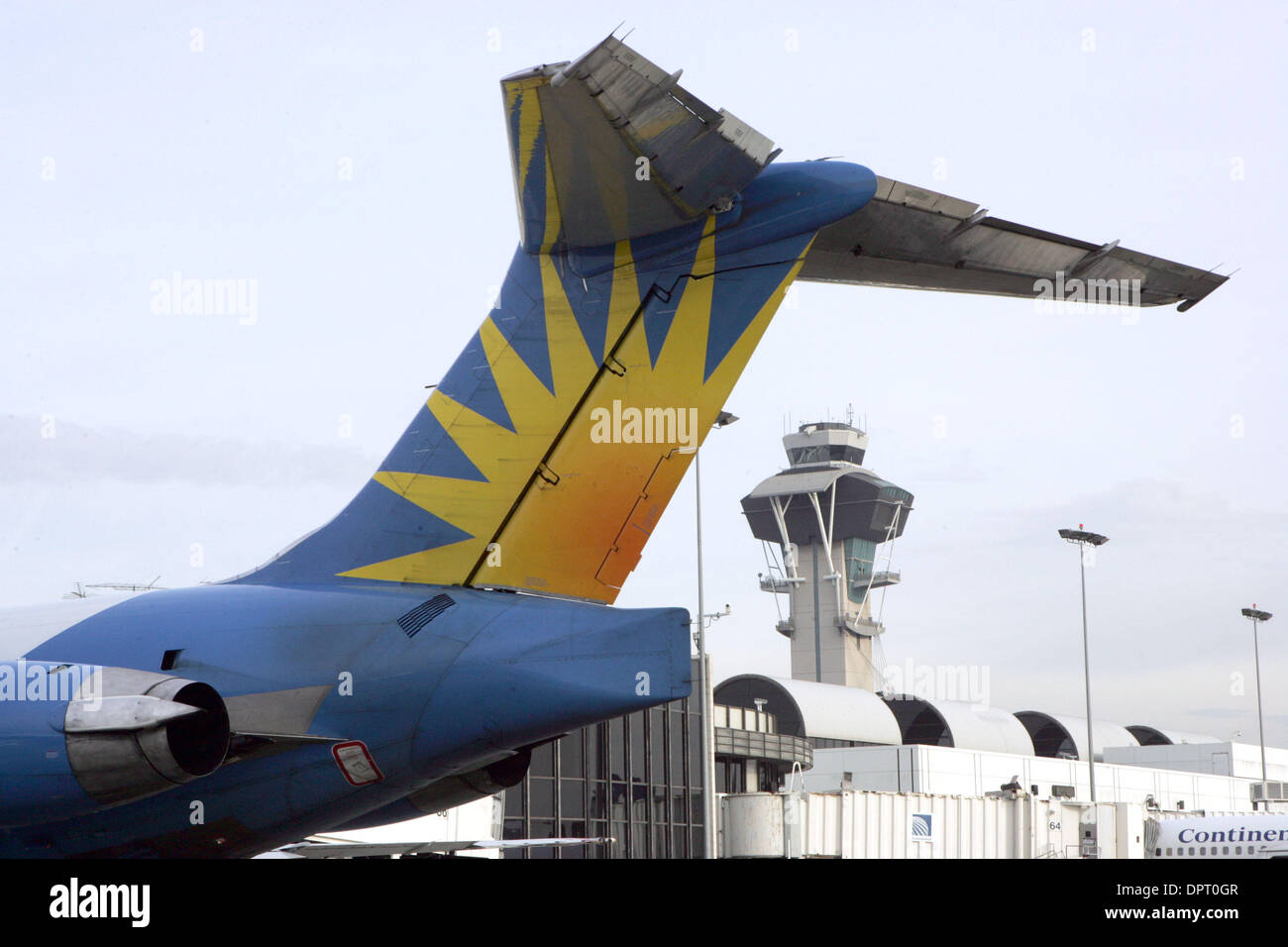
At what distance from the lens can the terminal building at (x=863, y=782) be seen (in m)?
32.2

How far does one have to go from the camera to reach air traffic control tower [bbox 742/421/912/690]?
3748 inches

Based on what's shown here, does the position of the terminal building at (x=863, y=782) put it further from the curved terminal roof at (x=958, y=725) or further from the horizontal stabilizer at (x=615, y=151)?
the horizontal stabilizer at (x=615, y=151)

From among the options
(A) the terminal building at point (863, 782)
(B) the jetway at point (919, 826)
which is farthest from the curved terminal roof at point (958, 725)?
(B) the jetway at point (919, 826)

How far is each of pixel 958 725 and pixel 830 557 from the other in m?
35.0

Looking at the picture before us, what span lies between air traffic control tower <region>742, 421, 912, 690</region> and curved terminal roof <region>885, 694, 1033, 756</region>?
98.9 feet

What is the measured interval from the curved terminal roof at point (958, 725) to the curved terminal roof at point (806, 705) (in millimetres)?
5764

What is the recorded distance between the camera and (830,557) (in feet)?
314

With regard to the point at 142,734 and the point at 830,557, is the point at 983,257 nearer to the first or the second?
the point at 142,734

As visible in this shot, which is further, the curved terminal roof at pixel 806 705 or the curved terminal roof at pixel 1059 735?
the curved terminal roof at pixel 1059 735

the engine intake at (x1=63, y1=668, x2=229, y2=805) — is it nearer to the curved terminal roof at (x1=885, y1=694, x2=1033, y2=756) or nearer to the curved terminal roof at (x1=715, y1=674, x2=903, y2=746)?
the curved terminal roof at (x1=715, y1=674, x2=903, y2=746)

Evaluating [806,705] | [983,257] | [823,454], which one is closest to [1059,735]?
[806,705]

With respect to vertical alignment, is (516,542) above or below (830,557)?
below

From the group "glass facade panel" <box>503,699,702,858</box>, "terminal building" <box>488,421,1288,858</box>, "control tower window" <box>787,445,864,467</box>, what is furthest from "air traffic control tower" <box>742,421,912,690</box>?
"glass facade panel" <box>503,699,702,858</box>
